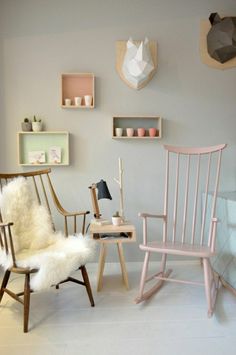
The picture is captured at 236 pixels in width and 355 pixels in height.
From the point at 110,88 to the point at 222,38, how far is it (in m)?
1.12

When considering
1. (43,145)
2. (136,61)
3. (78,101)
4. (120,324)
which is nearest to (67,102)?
(78,101)

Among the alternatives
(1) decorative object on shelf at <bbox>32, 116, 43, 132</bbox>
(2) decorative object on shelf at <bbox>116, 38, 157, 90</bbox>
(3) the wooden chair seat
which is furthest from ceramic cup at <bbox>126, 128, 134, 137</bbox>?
(3) the wooden chair seat

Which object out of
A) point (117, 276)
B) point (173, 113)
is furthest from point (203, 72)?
point (117, 276)

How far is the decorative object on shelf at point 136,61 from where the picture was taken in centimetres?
272

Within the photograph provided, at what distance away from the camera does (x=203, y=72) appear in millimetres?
2992

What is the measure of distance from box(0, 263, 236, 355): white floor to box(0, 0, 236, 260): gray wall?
77 cm

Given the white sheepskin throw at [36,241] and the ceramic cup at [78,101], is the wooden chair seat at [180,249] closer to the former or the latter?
the white sheepskin throw at [36,241]

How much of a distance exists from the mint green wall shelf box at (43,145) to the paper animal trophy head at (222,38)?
5.31ft

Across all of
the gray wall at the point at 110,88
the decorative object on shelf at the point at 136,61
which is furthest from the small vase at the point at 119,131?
the decorative object on shelf at the point at 136,61

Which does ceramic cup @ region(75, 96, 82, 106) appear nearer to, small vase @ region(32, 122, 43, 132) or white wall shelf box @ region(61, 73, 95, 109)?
white wall shelf box @ region(61, 73, 95, 109)

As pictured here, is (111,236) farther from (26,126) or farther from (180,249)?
(26,126)

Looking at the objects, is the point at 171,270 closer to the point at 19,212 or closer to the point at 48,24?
the point at 19,212

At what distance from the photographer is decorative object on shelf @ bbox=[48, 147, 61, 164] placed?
295cm

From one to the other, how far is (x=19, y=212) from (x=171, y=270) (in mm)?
1493
